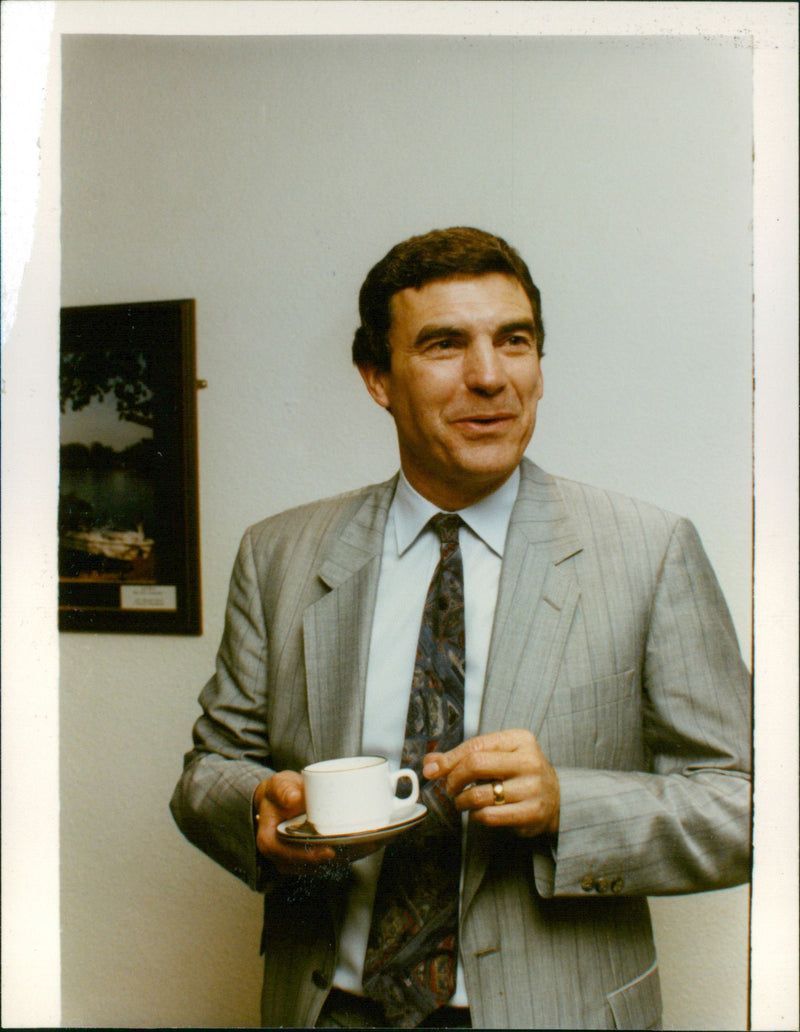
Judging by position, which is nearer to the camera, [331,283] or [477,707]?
[477,707]

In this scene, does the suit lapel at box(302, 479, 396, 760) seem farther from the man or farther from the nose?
the nose

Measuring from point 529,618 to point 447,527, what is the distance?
16cm

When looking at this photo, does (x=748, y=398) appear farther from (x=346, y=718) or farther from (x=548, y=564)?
(x=346, y=718)

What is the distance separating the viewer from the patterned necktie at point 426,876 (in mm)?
978

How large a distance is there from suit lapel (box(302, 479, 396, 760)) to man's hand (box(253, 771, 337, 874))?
0.24 feet

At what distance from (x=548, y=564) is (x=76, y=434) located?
27.3 inches

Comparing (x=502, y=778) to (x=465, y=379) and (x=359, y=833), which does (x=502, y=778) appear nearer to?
(x=359, y=833)

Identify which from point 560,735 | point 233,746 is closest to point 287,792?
point 233,746

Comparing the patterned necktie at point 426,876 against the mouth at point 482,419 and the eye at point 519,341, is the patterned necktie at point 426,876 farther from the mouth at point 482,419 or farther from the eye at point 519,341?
the eye at point 519,341

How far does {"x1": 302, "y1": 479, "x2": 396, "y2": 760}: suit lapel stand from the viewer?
3.46 ft

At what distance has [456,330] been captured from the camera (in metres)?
1.06

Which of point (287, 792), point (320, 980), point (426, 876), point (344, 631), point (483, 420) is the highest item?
point (483, 420)

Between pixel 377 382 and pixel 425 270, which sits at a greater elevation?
pixel 425 270

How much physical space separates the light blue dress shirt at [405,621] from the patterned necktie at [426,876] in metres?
0.01
